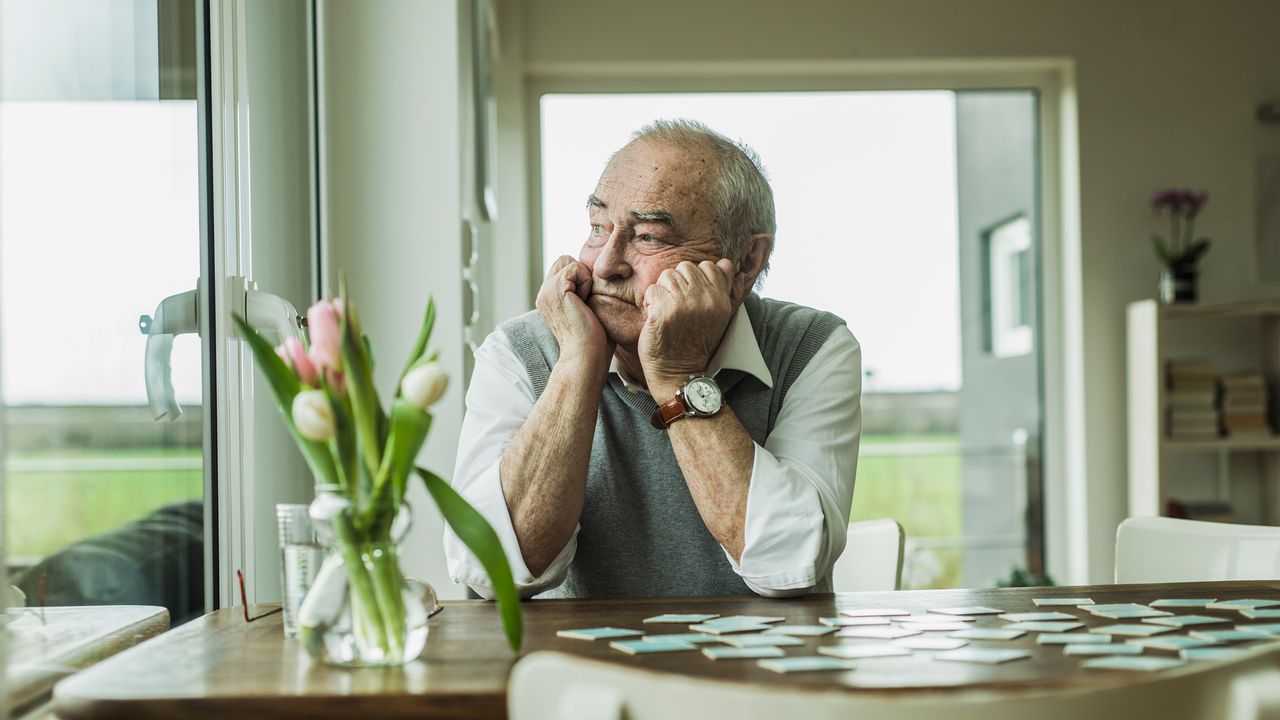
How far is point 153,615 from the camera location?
1214mm

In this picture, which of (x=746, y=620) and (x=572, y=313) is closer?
(x=746, y=620)

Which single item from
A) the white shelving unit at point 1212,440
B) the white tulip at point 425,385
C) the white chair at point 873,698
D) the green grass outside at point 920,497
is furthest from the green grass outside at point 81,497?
the white shelving unit at point 1212,440

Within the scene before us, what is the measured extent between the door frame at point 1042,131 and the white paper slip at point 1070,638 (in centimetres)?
331

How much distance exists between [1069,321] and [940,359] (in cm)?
51

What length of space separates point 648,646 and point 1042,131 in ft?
Answer: 12.6

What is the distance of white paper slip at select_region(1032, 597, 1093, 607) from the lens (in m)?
1.17

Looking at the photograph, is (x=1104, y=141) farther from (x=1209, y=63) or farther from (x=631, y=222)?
(x=631, y=222)

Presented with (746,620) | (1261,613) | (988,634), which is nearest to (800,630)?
(746,620)

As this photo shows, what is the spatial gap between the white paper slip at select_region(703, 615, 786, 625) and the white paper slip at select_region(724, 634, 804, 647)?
0.18 ft

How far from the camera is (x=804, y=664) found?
0.88m

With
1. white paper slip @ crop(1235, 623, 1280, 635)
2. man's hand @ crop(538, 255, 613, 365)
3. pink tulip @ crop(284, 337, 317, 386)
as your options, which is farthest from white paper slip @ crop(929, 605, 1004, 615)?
pink tulip @ crop(284, 337, 317, 386)

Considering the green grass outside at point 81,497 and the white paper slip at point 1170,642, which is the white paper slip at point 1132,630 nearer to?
the white paper slip at point 1170,642

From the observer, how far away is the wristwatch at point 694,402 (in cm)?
141

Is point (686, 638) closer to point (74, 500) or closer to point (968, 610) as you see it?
point (968, 610)
